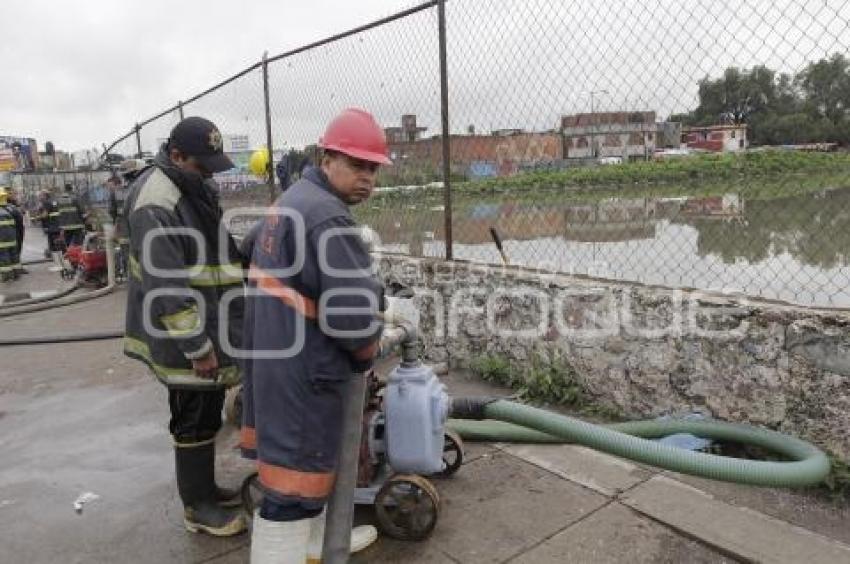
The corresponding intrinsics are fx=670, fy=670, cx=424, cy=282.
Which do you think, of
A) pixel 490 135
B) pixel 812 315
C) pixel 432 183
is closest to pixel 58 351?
pixel 432 183

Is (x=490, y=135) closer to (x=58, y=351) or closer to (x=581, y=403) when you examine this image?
(x=581, y=403)

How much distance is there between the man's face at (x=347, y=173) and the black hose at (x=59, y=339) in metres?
5.46

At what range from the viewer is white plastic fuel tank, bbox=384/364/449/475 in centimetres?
278

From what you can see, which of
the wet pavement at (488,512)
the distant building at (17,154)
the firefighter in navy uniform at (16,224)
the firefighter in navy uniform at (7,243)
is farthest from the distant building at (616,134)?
the distant building at (17,154)

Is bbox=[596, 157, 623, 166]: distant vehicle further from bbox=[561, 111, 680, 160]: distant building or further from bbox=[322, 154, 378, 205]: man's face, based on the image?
bbox=[322, 154, 378, 205]: man's face

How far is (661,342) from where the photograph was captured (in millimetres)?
3758

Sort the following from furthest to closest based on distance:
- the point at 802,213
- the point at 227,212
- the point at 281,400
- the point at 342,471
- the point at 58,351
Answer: the point at 227,212 < the point at 58,351 < the point at 802,213 < the point at 342,471 < the point at 281,400

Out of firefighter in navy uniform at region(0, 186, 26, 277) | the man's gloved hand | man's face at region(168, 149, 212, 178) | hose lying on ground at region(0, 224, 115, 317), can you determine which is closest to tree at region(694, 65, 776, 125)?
man's face at region(168, 149, 212, 178)

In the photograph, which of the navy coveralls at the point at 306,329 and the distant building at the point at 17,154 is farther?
the distant building at the point at 17,154

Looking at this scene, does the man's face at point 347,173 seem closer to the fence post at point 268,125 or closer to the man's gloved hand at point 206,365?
the man's gloved hand at point 206,365

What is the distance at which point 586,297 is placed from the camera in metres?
4.11

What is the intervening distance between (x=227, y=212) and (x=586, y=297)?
19.7 ft

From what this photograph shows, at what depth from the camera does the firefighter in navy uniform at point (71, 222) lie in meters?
13.1

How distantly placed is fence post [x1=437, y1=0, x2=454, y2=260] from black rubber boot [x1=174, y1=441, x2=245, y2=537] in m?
2.49
